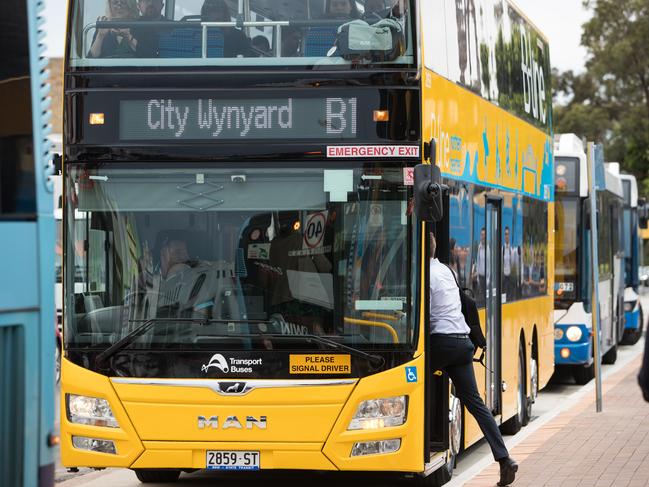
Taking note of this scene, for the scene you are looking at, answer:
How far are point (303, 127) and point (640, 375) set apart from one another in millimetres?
4279

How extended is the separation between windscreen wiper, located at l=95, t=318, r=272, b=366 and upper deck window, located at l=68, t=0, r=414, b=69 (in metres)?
1.71

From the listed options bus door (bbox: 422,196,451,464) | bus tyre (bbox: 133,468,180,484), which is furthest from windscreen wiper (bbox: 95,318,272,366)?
bus tyre (bbox: 133,468,180,484)

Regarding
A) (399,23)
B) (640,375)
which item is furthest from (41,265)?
(399,23)

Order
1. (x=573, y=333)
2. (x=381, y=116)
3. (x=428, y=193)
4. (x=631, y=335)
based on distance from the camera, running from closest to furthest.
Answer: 1. (x=428, y=193)
2. (x=381, y=116)
3. (x=573, y=333)
4. (x=631, y=335)

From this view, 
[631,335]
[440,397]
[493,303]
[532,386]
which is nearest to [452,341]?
[440,397]

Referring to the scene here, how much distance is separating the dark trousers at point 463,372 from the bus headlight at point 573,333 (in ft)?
33.0

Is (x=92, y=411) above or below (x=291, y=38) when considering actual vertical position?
below

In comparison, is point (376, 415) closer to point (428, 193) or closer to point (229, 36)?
point (428, 193)

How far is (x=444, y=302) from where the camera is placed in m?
10.8

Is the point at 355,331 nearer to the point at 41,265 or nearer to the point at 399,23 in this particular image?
the point at 399,23

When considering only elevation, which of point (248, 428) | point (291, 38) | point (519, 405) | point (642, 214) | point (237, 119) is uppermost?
point (291, 38)

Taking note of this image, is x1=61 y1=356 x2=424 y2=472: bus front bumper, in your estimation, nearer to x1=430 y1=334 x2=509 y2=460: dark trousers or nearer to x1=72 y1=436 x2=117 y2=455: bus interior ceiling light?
A: x1=72 y1=436 x2=117 y2=455: bus interior ceiling light

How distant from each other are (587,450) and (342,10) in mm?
5240

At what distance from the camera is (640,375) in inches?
247
